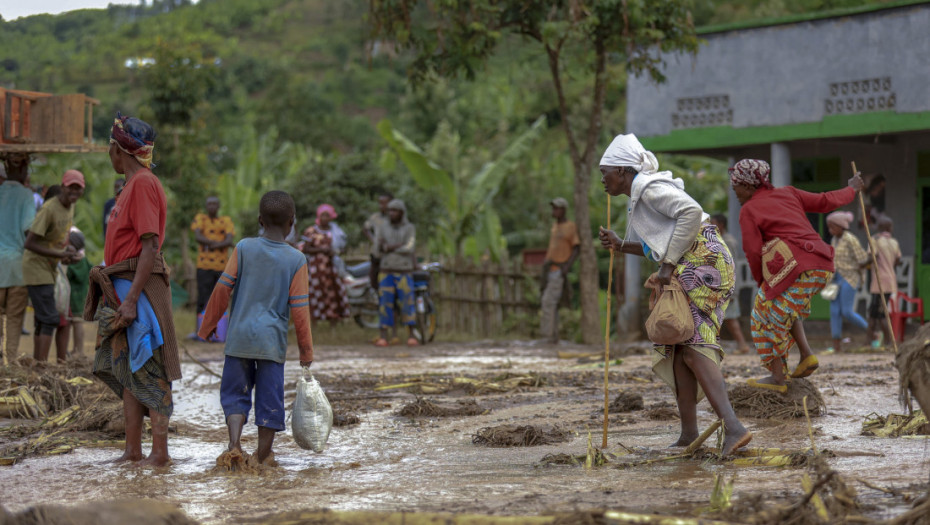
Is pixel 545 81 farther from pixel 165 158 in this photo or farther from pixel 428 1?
pixel 428 1

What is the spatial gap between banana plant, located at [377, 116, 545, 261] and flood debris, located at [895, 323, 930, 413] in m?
15.0

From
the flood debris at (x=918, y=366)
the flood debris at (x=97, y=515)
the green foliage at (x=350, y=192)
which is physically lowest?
the flood debris at (x=97, y=515)

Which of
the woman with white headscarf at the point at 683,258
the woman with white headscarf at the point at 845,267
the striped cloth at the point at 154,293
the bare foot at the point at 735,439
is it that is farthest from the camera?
the woman with white headscarf at the point at 845,267

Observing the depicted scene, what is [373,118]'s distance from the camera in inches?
2431

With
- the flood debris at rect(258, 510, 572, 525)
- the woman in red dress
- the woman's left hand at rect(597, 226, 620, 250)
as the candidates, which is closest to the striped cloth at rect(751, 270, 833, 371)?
the woman's left hand at rect(597, 226, 620, 250)

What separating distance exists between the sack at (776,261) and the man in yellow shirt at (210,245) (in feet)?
29.4

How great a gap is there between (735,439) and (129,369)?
3370mm

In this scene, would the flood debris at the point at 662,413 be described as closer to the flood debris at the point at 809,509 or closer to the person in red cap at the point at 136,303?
the flood debris at the point at 809,509

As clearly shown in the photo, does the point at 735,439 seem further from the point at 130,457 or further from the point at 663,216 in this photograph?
the point at 130,457

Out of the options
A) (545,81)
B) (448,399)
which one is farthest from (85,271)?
(545,81)

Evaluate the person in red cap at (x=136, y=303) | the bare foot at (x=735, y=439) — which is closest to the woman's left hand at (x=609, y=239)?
the bare foot at (x=735, y=439)

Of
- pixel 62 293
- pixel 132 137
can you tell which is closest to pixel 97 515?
pixel 132 137

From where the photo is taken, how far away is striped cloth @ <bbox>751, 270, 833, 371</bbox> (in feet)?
22.5

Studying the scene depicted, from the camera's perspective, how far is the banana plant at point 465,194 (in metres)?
19.2
